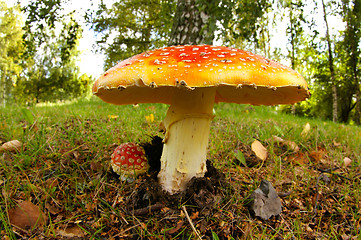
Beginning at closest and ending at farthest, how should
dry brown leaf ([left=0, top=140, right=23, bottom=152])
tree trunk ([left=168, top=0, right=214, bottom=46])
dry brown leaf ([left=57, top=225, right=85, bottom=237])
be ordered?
dry brown leaf ([left=57, top=225, right=85, bottom=237]) < dry brown leaf ([left=0, top=140, right=23, bottom=152]) < tree trunk ([left=168, top=0, right=214, bottom=46])

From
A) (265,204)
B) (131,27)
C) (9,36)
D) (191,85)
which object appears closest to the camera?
(191,85)

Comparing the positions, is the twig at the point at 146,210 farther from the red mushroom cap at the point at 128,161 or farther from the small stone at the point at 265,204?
the small stone at the point at 265,204

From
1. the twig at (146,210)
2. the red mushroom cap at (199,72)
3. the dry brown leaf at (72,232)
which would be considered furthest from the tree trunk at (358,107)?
the dry brown leaf at (72,232)

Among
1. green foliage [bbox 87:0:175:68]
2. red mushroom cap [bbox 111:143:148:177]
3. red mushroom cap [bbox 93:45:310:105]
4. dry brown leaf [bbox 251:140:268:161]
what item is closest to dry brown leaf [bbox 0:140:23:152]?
red mushroom cap [bbox 111:143:148:177]

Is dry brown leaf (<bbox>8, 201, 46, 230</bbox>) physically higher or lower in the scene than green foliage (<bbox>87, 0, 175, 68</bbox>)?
lower

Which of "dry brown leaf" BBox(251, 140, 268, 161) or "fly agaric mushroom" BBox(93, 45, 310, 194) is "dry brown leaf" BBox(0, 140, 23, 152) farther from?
"dry brown leaf" BBox(251, 140, 268, 161)

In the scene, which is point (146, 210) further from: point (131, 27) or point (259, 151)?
point (131, 27)

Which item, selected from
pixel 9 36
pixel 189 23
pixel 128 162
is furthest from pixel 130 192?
pixel 9 36
